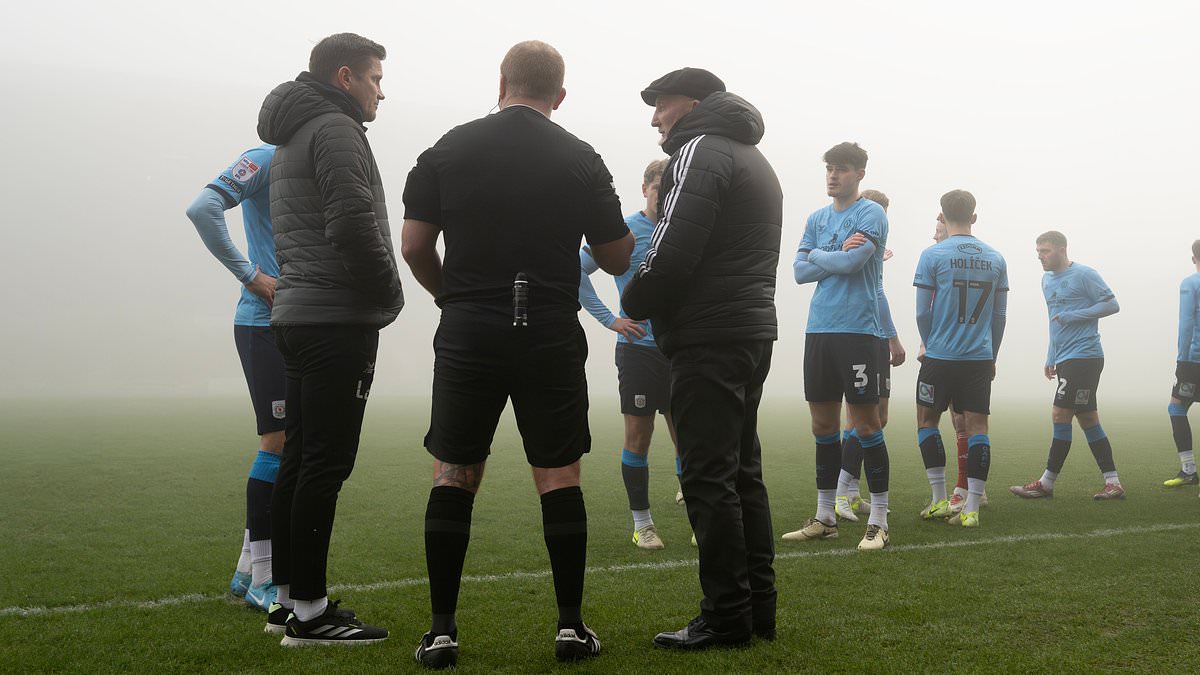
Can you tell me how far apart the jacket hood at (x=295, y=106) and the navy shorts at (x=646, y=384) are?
256 cm

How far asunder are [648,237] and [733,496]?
2518mm

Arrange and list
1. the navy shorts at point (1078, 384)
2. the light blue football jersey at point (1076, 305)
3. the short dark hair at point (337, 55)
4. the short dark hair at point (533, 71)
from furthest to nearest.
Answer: the light blue football jersey at point (1076, 305) < the navy shorts at point (1078, 384) < the short dark hair at point (337, 55) < the short dark hair at point (533, 71)

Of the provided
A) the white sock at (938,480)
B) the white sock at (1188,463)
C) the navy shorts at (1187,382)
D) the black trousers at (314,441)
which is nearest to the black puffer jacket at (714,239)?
the black trousers at (314,441)

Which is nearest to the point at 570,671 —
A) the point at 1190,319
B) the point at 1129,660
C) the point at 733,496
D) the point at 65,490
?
the point at 733,496

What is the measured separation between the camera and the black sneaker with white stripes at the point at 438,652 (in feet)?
9.19

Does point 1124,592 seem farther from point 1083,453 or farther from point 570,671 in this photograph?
point 1083,453

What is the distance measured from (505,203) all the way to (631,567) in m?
2.36

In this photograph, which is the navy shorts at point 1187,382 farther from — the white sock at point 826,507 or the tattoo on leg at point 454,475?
the tattoo on leg at point 454,475

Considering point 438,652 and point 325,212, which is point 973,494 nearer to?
point 438,652

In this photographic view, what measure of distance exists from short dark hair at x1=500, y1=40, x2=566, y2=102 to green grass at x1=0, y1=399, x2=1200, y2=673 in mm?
1873

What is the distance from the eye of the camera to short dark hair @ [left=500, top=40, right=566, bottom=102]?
119 inches

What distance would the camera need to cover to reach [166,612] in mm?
3646

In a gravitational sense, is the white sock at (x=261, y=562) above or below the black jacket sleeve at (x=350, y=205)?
below

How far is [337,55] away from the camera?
11.3 ft
